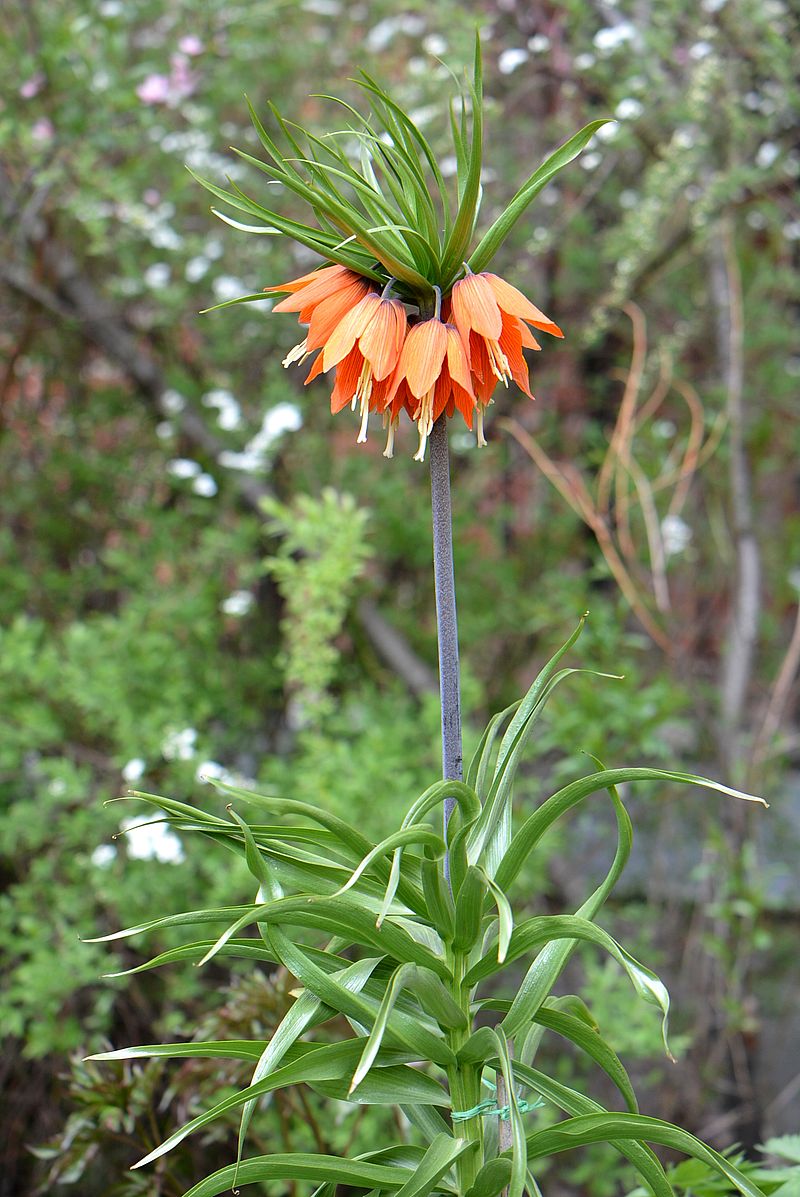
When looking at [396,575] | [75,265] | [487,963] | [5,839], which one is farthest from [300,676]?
[75,265]

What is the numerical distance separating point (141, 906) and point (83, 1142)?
0.89 m

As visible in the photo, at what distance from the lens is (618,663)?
2664 millimetres

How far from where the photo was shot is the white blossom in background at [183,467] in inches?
120

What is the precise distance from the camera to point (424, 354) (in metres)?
0.86

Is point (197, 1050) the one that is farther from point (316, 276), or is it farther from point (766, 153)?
point (766, 153)

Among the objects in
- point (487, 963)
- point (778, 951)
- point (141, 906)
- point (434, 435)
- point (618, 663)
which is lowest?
point (778, 951)

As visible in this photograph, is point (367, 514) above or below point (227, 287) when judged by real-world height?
below

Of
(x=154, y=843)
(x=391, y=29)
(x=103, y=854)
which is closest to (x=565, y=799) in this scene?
(x=154, y=843)

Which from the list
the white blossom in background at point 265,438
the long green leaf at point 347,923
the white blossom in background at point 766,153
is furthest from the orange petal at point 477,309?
the white blossom in background at point 766,153

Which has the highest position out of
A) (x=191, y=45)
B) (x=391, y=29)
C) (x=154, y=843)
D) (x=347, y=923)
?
(x=391, y=29)

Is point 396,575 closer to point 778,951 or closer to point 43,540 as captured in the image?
point 43,540

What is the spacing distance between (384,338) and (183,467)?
2.27 m

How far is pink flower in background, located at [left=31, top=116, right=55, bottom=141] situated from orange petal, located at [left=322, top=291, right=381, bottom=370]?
2.31 metres

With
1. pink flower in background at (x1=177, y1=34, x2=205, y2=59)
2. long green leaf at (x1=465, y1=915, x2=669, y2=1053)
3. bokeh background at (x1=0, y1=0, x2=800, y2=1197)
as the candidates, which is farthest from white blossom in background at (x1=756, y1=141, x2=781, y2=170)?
long green leaf at (x1=465, y1=915, x2=669, y2=1053)
